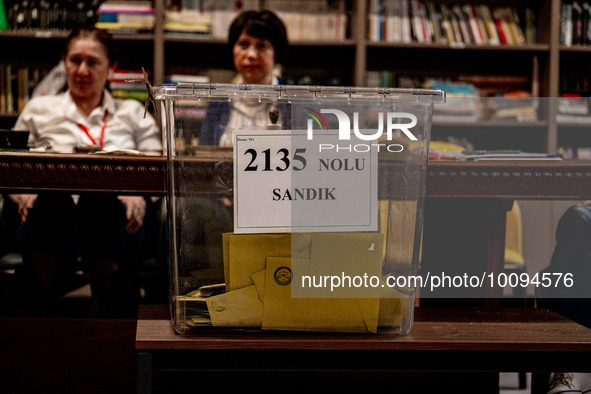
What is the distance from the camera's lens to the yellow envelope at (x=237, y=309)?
1.82 feet

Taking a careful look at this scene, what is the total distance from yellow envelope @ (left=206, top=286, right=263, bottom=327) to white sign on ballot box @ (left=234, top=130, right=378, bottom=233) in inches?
3.2

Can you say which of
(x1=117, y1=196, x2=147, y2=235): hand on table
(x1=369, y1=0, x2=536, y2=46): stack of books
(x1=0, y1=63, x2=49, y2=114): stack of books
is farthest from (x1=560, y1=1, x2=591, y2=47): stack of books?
(x1=0, y1=63, x2=49, y2=114): stack of books

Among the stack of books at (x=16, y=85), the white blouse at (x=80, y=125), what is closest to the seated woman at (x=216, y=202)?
the white blouse at (x=80, y=125)

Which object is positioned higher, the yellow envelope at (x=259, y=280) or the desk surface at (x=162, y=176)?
the desk surface at (x=162, y=176)

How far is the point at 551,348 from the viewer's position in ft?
1.85

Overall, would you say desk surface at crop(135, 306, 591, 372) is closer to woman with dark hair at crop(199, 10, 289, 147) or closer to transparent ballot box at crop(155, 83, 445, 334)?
transparent ballot box at crop(155, 83, 445, 334)

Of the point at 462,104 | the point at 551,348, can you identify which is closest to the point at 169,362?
the point at 551,348

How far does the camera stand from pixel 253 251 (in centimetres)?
55

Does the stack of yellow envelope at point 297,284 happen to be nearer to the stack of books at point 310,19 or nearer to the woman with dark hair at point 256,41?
the woman with dark hair at point 256,41

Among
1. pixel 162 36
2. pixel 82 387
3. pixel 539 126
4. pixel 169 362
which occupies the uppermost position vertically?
pixel 162 36

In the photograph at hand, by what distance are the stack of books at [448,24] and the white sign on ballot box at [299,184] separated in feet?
7.69

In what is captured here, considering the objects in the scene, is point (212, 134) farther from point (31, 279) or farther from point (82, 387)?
point (31, 279)

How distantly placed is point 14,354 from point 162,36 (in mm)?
2021

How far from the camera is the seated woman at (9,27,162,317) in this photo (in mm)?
1370
